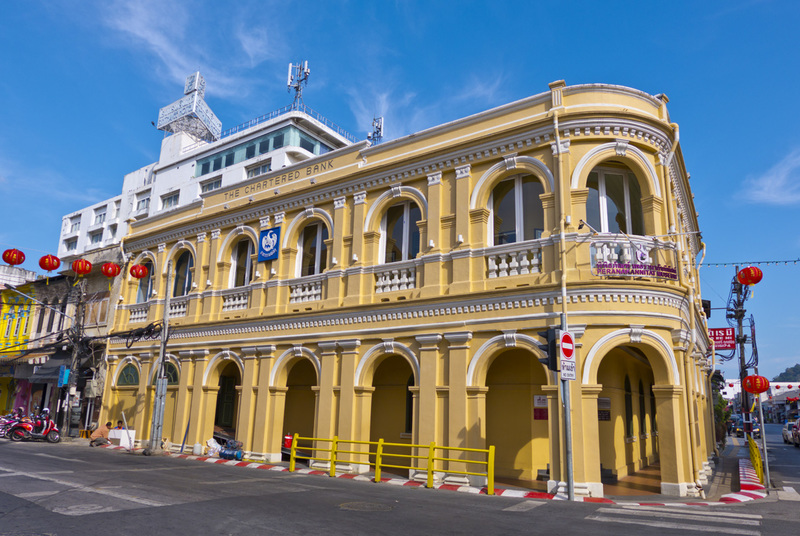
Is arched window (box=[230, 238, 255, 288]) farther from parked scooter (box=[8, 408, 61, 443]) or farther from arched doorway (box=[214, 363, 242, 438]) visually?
parked scooter (box=[8, 408, 61, 443])

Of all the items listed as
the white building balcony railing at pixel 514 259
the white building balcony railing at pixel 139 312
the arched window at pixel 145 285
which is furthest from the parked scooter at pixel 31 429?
the white building balcony railing at pixel 514 259

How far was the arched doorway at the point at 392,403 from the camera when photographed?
17.8 m

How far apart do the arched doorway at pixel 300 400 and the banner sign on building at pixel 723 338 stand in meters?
19.5

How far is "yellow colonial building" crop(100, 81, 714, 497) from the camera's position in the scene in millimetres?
13672

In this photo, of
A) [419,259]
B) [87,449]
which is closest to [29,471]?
[87,449]

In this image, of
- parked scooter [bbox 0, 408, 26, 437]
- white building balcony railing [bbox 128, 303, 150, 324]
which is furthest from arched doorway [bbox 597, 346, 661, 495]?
parked scooter [bbox 0, 408, 26, 437]

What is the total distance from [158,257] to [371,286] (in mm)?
12041

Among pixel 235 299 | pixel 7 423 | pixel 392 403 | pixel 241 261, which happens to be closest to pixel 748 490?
pixel 392 403

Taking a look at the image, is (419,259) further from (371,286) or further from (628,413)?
(628,413)

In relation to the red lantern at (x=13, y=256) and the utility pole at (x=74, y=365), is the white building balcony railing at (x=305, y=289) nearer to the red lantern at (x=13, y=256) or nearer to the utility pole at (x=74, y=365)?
the utility pole at (x=74, y=365)

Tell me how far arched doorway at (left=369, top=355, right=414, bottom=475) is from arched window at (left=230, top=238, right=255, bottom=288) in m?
6.88

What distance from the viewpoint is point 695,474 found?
1345 cm

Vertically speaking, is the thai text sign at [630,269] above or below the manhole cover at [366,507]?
above

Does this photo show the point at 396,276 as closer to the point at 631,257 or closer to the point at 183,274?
the point at 631,257
